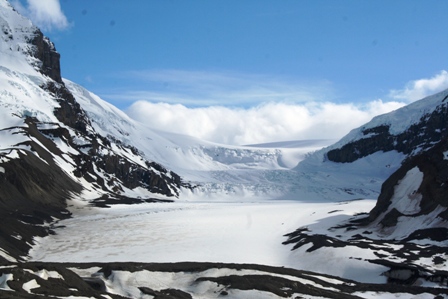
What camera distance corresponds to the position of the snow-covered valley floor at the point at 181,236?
5488cm

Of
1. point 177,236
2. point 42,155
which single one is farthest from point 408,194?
point 42,155

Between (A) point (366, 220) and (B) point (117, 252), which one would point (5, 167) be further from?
(A) point (366, 220)

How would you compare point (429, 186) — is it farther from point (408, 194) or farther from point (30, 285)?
point (30, 285)

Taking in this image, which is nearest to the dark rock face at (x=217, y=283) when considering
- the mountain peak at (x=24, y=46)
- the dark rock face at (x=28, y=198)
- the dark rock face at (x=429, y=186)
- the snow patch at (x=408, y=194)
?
the dark rock face at (x=28, y=198)

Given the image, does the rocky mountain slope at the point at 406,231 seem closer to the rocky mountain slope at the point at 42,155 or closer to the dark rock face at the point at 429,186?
the dark rock face at the point at 429,186

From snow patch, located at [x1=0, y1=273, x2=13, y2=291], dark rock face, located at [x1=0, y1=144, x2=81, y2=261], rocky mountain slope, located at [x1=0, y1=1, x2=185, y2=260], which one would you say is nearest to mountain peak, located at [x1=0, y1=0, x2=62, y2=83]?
rocky mountain slope, located at [x1=0, y1=1, x2=185, y2=260]

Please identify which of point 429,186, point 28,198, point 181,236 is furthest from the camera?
point 28,198

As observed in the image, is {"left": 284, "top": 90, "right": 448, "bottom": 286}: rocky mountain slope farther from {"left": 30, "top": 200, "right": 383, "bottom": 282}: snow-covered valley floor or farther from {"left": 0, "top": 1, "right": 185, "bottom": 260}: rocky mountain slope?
{"left": 0, "top": 1, "right": 185, "bottom": 260}: rocky mountain slope

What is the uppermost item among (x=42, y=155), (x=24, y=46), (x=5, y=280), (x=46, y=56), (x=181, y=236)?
(x=24, y=46)

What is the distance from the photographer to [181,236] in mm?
71000

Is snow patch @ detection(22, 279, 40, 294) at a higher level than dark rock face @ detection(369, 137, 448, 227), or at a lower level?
lower

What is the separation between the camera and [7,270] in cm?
2906

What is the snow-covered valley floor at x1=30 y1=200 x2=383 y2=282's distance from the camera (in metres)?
54.9

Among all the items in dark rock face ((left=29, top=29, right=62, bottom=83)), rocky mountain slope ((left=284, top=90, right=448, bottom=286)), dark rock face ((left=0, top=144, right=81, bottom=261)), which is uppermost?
dark rock face ((left=29, top=29, right=62, bottom=83))
